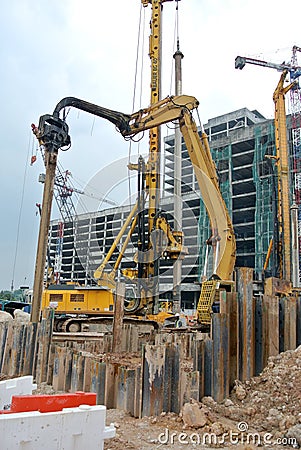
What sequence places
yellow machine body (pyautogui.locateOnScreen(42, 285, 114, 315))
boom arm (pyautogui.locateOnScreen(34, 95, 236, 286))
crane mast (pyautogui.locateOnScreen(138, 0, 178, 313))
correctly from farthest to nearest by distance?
yellow machine body (pyautogui.locateOnScreen(42, 285, 114, 315)), crane mast (pyautogui.locateOnScreen(138, 0, 178, 313)), boom arm (pyautogui.locateOnScreen(34, 95, 236, 286))

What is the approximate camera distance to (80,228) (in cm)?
7825

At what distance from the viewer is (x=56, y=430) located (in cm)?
300

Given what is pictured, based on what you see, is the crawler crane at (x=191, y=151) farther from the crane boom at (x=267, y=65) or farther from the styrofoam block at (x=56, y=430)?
the crane boom at (x=267, y=65)

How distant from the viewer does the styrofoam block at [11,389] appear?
3732 mm

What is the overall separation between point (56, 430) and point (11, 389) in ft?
3.30

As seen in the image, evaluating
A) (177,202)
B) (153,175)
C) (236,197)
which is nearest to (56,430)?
(153,175)

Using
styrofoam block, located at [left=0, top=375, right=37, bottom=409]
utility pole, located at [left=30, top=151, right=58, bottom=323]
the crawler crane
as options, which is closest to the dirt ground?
styrofoam block, located at [left=0, top=375, right=37, bottom=409]

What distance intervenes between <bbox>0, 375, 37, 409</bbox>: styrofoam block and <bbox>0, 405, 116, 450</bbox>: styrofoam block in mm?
882

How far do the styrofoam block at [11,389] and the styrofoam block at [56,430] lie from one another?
0.88 metres

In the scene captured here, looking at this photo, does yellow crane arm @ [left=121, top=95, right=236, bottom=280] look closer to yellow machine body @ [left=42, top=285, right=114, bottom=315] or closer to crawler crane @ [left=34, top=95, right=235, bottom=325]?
crawler crane @ [left=34, top=95, right=235, bottom=325]

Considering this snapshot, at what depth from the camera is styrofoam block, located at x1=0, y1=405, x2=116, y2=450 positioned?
2842 mm

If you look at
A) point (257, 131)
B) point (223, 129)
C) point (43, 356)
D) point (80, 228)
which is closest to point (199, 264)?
point (257, 131)

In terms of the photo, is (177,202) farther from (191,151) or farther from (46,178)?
(46,178)

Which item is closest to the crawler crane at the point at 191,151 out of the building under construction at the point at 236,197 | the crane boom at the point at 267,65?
the building under construction at the point at 236,197
